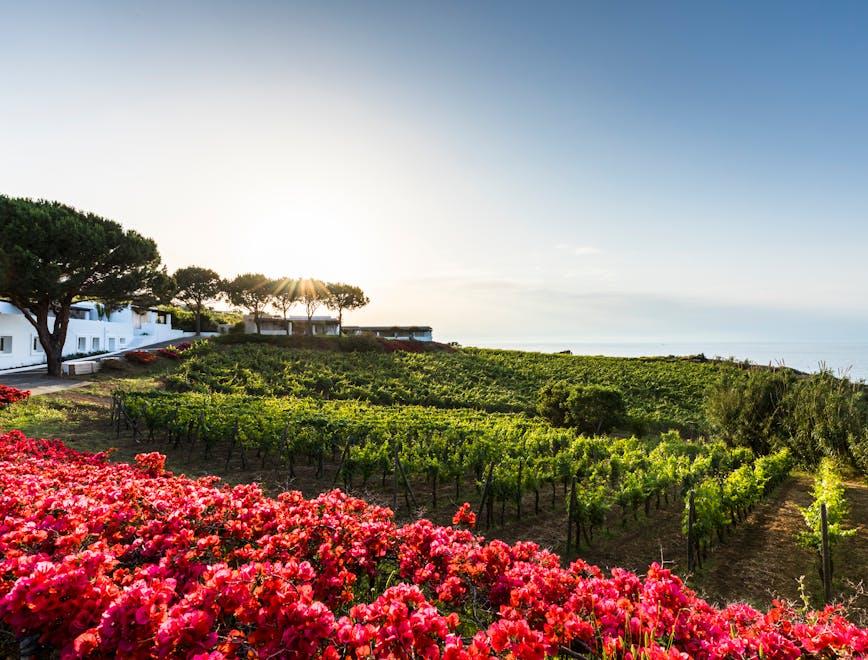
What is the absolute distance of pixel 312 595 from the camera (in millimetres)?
4055

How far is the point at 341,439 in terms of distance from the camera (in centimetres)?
1500

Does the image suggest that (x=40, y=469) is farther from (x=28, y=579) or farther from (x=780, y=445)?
(x=780, y=445)

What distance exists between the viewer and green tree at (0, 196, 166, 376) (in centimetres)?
2973

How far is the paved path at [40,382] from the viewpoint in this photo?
26.5 meters

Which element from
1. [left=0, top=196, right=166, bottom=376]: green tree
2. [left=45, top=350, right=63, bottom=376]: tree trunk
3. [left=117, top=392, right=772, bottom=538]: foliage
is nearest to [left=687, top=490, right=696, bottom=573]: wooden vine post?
[left=117, top=392, right=772, bottom=538]: foliage

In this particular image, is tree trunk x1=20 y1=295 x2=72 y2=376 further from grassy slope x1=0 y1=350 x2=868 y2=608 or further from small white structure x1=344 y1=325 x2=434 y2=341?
small white structure x1=344 y1=325 x2=434 y2=341

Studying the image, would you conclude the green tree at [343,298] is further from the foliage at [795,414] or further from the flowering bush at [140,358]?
the foliage at [795,414]

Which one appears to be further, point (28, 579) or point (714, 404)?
point (714, 404)

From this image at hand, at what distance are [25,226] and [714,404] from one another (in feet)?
132

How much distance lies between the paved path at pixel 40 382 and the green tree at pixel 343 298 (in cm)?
4784

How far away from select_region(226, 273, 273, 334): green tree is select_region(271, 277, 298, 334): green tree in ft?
2.75

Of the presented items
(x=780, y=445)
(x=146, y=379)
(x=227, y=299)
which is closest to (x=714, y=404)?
(x=780, y=445)

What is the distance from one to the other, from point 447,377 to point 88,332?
1419 inches

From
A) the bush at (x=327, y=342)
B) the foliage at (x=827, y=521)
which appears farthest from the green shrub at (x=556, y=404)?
the bush at (x=327, y=342)
